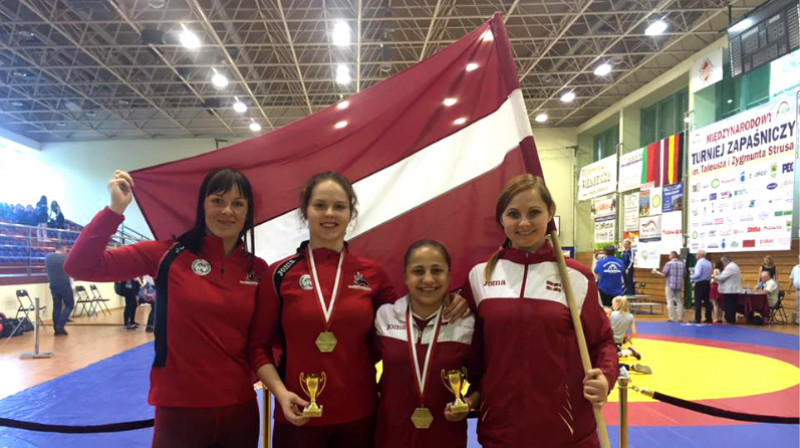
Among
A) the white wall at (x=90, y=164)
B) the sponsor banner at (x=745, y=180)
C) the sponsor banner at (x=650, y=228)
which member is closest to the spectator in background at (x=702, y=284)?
the sponsor banner at (x=745, y=180)

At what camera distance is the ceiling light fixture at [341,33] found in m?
13.0

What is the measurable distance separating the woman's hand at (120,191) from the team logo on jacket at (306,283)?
82cm

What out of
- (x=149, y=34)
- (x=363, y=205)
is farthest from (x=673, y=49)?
(x=363, y=205)

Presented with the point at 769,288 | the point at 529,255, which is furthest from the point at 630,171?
the point at 529,255

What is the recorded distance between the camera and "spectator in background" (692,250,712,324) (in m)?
12.2

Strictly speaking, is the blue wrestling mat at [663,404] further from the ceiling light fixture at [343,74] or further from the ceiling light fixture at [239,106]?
the ceiling light fixture at [239,106]

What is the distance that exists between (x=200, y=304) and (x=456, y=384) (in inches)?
41.3

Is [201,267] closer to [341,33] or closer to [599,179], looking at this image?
[341,33]

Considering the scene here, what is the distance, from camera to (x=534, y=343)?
72.8 inches

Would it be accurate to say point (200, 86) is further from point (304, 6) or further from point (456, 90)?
point (456, 90)

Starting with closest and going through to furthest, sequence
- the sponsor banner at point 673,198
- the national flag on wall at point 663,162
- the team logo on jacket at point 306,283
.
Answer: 1. the team logo on jacket at point 306,283
2. the sponsor banner at point 673,198
3. the national flag on wall at point 663,162

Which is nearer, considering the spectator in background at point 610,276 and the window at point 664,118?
the spectator in background at point 610,276

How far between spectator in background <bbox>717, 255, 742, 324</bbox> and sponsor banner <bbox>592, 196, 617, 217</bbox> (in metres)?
6.35

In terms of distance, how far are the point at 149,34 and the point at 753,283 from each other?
1714 centimetres
